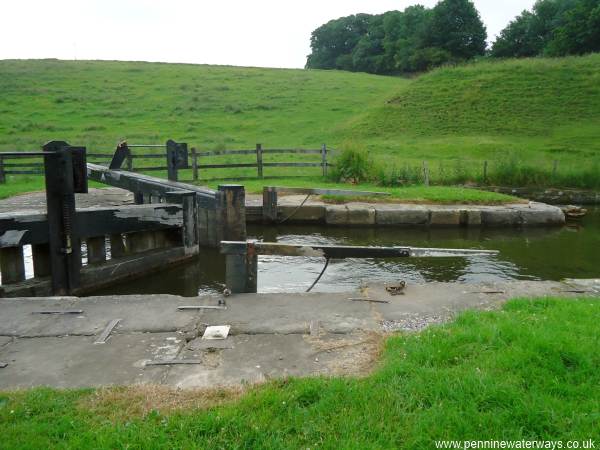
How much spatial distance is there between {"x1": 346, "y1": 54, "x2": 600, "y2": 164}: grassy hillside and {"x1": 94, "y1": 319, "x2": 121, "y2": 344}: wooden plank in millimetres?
19538

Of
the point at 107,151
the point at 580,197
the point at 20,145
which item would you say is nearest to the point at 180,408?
the point at 580,197

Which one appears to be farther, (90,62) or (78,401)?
(90,62)

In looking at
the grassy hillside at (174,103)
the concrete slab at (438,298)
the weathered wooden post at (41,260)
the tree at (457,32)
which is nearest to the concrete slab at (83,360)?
the concrete slab at (438,298)

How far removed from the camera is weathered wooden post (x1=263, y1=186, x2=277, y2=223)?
39.7ft

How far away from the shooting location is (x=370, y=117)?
3098cm

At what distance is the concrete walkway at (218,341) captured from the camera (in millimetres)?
3570

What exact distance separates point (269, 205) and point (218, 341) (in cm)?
822

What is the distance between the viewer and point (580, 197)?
16.3 meters

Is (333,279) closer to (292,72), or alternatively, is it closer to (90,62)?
(292,72)

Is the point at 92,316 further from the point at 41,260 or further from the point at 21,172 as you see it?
the point at 21,172

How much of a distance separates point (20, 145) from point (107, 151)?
4530mm

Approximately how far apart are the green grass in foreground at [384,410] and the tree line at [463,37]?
58.4 m

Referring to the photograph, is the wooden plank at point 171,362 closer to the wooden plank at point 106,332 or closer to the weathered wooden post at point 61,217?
the wooden plank at point 106,332

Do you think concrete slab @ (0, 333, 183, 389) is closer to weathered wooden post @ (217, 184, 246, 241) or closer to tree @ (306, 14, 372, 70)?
weathered wooden post @ (217, 184, 246, 241)
